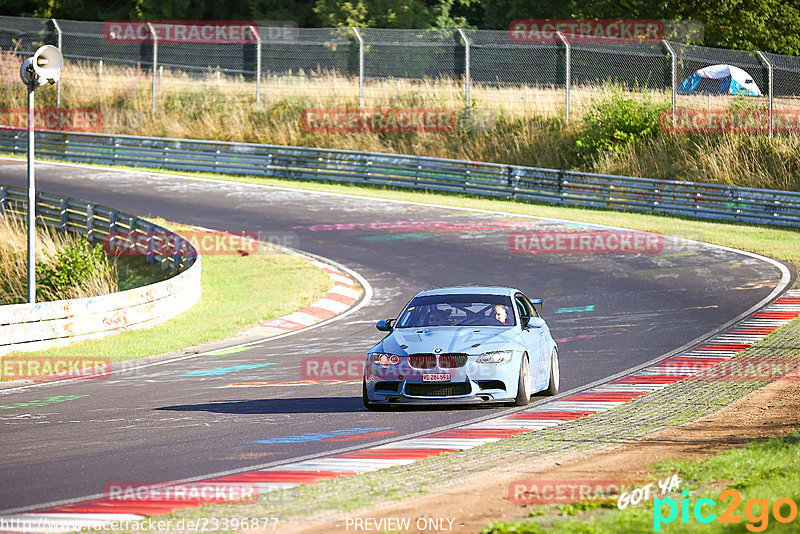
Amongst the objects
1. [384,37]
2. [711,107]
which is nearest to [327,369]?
[711,107]

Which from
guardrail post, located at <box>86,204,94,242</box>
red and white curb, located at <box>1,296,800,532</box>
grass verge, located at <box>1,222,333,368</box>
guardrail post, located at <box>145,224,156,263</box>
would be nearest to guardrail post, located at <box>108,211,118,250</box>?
guardrail post, located at <box>86,204,94,242</box>

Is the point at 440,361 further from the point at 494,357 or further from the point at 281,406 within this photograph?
the point at 281,406

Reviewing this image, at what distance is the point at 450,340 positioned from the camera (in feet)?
37.3

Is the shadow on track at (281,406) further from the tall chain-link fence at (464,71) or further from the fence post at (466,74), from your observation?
the fence post at (466,74)

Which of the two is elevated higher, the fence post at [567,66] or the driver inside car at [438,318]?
the fence post at [567,66]

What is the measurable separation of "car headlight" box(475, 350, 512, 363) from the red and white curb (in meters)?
0.58

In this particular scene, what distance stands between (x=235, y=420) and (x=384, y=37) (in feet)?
94.8

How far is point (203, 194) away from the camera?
110 ft

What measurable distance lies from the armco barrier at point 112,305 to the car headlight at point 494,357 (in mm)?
7957

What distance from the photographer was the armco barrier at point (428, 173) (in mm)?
29391

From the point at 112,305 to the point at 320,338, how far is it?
3495 mm

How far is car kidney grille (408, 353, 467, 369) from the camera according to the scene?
11133mm

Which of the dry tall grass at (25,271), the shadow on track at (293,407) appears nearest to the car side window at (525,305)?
the shadow on track at (293,407)

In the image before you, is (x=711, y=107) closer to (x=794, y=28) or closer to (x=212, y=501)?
(x=794, y=28)
